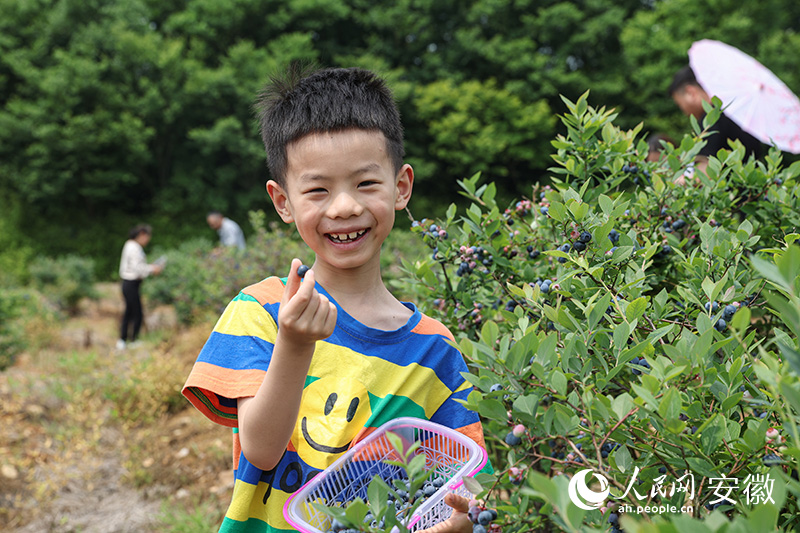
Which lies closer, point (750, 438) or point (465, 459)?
point (750, 438)

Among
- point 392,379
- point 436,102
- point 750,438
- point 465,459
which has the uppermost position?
point 750,438

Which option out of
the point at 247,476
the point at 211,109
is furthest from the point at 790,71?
the point at 247,476

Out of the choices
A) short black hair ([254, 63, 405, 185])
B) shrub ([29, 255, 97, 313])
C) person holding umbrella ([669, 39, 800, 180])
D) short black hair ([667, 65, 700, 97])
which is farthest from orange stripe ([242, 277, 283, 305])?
shrub ([29, 255, 97, 313])

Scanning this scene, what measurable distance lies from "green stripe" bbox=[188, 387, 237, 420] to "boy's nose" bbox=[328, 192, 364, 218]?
44 centimetres

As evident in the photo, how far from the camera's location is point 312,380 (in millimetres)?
1260

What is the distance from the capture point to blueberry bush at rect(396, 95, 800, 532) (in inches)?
32.9

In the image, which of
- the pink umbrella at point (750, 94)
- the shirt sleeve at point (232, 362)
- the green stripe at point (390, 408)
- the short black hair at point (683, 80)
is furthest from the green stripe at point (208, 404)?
the short black hair at point (683, 80)

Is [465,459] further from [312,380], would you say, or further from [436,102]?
[436,102]

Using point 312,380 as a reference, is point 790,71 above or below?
below

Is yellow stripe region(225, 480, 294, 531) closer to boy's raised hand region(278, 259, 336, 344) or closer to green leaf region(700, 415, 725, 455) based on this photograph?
boy's raised hand region(278, 259, 336, 344)

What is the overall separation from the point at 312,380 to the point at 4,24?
22772 millimetres

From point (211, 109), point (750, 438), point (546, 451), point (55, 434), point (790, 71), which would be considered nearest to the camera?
point (750, 438)

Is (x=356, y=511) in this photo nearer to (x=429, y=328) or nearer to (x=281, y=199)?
(x=429, y=328)

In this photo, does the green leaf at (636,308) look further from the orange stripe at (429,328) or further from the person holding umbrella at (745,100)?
the person holding umbrella at (745,100)
